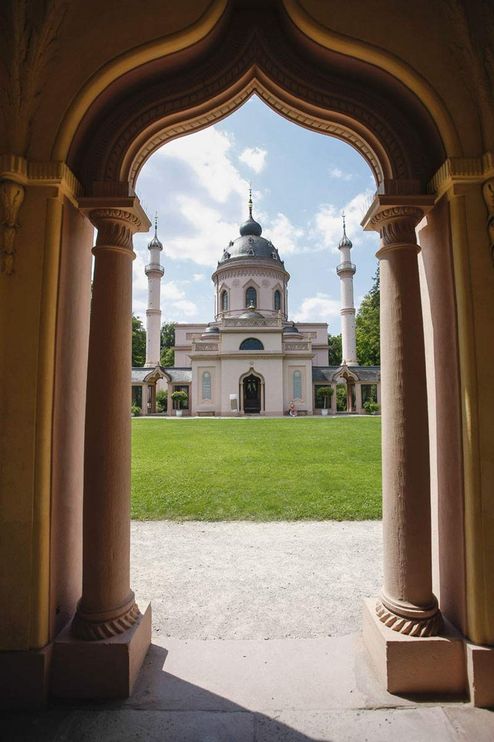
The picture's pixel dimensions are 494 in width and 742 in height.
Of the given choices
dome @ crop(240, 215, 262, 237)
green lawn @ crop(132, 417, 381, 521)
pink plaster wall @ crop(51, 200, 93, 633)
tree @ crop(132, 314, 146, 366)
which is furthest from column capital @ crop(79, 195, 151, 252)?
tree @ crop(132, 314, 146, 366)

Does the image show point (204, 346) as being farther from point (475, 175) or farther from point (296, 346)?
point (475, 175)

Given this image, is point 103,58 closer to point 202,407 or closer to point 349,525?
point 349,525

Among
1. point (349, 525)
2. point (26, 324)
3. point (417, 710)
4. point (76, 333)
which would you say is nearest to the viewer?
point (417, 710)

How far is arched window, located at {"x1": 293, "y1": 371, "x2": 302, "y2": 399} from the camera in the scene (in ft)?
Result: 133

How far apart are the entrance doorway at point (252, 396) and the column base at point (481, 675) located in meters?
38.5

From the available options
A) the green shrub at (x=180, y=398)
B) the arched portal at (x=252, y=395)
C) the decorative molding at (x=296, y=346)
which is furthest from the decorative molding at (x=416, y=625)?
the green shrub at (x=180, y=398)

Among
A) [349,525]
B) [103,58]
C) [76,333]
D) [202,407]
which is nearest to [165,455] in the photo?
[349,525]

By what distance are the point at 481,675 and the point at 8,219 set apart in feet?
13.6

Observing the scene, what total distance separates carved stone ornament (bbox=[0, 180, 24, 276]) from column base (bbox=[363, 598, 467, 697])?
348cm

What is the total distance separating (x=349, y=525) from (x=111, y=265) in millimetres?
5503

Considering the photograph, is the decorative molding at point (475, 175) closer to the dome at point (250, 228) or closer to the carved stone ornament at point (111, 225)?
the carved stone ornament at point (111, 225)

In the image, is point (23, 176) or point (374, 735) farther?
point (23, 176)

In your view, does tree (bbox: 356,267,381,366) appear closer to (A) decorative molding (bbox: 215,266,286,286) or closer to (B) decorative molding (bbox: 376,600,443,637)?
(A) decorative molding (bbox: 215,266,286,286)

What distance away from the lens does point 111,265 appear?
119 inches
